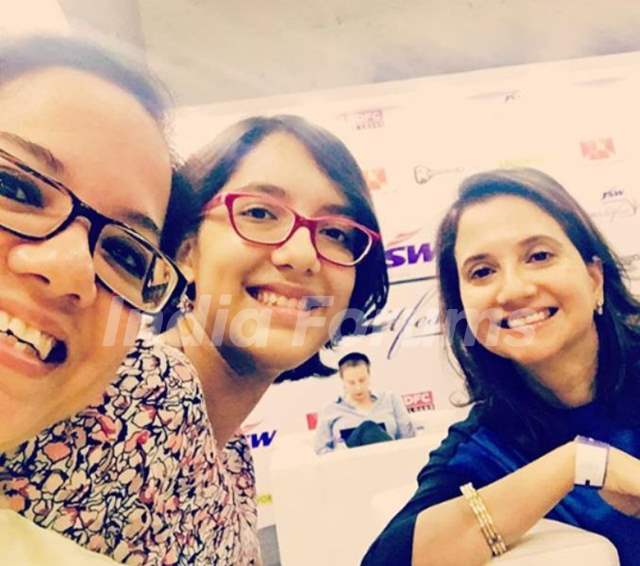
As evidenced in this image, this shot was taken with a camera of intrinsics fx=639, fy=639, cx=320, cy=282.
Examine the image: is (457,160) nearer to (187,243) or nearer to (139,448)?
(187,243)

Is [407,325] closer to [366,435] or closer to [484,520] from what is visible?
[366,435]

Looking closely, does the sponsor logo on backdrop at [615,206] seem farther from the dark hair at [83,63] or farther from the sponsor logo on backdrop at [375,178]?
the dark hair at [83,63]

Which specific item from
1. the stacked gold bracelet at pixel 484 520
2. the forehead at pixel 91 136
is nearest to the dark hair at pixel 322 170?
the forehead at pixel 91 136

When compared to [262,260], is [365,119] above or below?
above

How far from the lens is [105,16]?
106 centimetres

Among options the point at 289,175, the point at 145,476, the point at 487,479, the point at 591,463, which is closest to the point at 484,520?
the point at 487,479

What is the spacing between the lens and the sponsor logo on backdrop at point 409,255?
115 centimetres

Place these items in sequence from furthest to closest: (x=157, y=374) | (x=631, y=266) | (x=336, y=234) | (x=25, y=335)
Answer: (x=631, y=266)
(x=336, y=234)
(x=157, y=374)
(x=25, y=335)

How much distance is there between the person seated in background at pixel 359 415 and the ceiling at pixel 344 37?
0.52 m

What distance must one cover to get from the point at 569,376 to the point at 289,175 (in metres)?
0.63

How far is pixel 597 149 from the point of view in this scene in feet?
4.12

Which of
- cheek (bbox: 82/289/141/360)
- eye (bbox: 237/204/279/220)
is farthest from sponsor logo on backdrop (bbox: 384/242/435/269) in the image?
cheek (bbox: 82/289/141/360)

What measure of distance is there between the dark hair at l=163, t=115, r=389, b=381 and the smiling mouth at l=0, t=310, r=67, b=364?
34cm

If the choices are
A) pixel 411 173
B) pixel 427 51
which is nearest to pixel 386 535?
pixel 411 173
